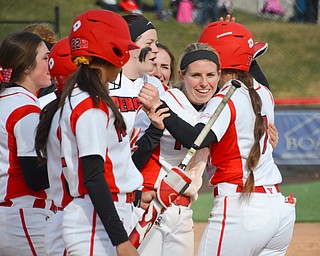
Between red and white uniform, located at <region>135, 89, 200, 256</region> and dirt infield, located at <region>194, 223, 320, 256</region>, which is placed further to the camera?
dirt infield, located at <region>194, 223, 320, 256</region>

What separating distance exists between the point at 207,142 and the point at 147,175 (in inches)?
26.1

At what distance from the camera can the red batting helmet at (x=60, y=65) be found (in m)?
4.66

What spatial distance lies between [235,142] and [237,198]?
13.2 inches

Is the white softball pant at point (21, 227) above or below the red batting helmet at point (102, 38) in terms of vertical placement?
below

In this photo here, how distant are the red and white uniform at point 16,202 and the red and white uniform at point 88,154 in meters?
0.95

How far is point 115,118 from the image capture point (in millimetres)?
3812

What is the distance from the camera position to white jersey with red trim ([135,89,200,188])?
4.94m

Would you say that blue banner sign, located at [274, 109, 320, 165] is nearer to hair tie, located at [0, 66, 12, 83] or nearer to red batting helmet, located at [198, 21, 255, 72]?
red batting helmet, located at [198, 21, 255, 72]

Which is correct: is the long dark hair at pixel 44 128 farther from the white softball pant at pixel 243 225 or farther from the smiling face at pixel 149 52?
the smiling face at pixel 149 52

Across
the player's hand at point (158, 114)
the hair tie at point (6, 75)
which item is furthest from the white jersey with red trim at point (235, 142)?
the hair tie at point (6, 75)

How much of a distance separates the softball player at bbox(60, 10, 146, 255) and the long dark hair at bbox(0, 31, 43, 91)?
3.36ft

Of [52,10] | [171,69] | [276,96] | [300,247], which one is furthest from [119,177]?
[52,10]

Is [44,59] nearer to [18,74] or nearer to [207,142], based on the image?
[18,74]

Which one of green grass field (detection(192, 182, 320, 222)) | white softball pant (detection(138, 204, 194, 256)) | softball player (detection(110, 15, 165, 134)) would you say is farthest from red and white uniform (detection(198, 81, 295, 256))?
green grass field (detection(192, 182, 320, 222))
